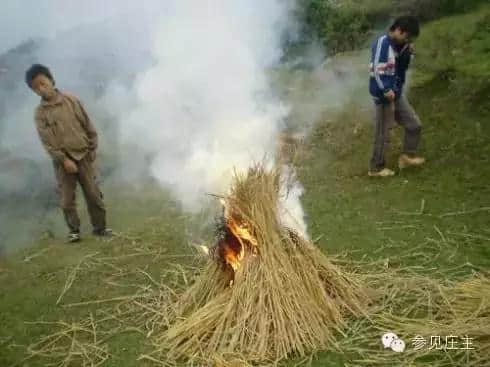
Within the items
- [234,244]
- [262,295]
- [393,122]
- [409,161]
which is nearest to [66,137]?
[234,244]

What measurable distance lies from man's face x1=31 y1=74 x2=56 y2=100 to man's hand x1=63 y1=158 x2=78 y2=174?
2.21 ft

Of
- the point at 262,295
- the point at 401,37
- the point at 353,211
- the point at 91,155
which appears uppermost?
the point at 401,37

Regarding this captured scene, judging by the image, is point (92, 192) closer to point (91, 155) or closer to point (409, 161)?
point (91, 155)

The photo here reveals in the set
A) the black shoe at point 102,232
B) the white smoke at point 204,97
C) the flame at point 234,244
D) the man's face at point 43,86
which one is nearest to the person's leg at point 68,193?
the black shoe at point 102,232

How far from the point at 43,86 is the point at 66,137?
1.83 feet

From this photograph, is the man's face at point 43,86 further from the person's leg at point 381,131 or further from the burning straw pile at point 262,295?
the person's leg at point 381,131

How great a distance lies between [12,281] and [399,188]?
13.7ft

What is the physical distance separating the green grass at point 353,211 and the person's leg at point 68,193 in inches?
11.5

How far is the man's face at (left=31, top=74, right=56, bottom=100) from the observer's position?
566cm

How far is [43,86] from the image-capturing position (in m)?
5.70

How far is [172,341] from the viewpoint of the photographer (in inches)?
157

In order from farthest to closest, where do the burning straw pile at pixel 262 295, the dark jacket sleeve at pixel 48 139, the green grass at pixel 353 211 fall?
the dark jacket sleeve at pixel 48 139 < the green grass at pixel 353 211 < the burning straw pile at pixel 262 295

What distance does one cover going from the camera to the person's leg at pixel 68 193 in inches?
239

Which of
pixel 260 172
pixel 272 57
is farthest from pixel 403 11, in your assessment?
pixel 260 172
